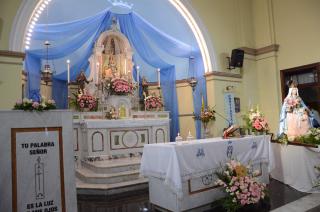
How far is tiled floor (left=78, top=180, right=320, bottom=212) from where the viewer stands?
4.17m

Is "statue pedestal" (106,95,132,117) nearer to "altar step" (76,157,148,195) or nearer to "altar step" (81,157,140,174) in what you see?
"altar step" (81,157,140,174)

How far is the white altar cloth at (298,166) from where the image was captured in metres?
4.92

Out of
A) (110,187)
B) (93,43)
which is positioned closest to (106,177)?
(110,187)

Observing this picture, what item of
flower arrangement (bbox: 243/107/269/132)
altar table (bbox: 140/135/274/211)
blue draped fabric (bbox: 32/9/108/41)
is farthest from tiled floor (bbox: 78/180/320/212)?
blue draped fabric (bbox: 32/9/108/41)

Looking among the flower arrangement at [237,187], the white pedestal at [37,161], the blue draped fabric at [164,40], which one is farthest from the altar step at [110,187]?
the blue draped fabric at [164,40]

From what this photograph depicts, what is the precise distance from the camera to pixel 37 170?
10.5 feet

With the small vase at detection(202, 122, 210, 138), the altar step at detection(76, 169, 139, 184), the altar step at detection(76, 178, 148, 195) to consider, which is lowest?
the altar step at detection(76, 178, 148, 195)

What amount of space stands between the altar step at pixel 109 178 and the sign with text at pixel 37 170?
69.8 inches

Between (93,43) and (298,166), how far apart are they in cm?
535

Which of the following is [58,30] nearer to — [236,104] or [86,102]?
[86,102]

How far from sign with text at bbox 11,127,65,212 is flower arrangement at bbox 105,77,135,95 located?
358 centimetres

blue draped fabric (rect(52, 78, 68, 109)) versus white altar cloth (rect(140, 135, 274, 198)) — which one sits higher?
blue draped fabric (rect(52, 78, 68, 109))

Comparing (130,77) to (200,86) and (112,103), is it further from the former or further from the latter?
(200,86)

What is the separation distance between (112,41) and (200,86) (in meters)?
2.59
